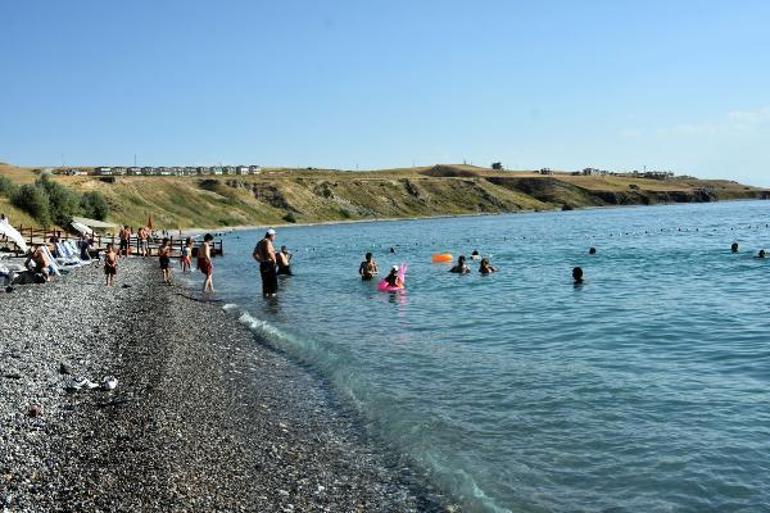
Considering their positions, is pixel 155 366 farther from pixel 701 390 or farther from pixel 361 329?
pixel 701 390

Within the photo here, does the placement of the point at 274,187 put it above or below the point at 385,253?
above

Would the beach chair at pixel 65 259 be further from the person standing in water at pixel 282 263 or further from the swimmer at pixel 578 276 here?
the swimmer at pixel 578 276

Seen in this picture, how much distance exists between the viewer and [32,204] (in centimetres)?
6166

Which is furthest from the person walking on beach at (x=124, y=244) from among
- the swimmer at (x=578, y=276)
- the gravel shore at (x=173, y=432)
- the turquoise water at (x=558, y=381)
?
the gravel shore at (x=173, y=432)

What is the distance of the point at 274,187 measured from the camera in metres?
154

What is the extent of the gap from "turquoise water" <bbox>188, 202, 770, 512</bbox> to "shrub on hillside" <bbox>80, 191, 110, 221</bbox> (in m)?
53.9

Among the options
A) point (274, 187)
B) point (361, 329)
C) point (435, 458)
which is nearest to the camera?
point (435, 458)

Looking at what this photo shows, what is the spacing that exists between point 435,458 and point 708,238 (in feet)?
205

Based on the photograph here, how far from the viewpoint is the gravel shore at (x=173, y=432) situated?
25.8 feet

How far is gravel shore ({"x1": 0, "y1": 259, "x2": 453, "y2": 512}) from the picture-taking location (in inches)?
310

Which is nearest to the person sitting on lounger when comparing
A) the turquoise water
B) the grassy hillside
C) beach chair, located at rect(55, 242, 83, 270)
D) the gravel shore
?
beach chair, located at rect(55, 242, 83, 270)

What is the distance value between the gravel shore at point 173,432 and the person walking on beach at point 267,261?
7.51 m

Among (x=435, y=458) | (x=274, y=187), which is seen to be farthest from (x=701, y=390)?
(x=274, y=187)

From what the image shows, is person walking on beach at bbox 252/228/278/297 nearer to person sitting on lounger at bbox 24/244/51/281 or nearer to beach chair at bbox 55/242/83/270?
person sitting on lounger at bbox 24/244/51/281
